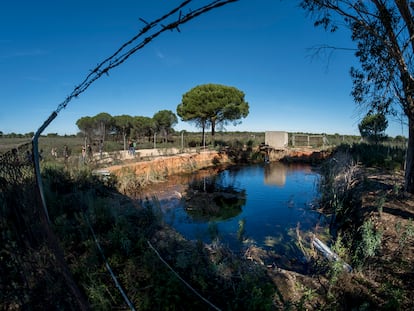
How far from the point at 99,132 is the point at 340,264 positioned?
25.3 meters

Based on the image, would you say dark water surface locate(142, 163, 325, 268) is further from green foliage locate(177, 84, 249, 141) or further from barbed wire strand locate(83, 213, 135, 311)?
green foliage locate(177, 84, 249, 141)

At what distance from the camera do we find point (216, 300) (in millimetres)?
2525

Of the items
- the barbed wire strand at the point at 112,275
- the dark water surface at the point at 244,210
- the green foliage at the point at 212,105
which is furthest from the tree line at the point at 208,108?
the barbed wire strand at the point at 112,275

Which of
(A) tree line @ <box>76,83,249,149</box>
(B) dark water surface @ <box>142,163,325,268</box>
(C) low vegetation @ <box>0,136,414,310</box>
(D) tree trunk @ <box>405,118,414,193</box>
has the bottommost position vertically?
(B) dark water surface @ <box>142,163,325,268</box>

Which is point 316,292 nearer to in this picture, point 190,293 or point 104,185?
point 190,293

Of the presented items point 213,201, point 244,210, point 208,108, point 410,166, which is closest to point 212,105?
point 208,108

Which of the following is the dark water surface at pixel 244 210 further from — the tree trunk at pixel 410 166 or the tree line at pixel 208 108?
the tree line at pixel 208 108

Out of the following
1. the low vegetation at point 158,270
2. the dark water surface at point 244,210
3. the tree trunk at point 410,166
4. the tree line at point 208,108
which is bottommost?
the dark water surface at point 244,210

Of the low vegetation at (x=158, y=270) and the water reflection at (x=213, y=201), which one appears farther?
the water reflection at (x=213, y=201)

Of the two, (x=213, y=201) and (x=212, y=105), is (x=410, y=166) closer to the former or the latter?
(x=213, y=201)

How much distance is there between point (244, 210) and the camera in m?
7.82

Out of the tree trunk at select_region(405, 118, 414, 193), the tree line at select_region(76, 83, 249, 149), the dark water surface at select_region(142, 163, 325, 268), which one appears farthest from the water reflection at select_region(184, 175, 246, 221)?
the tree line at select_region(76, 83, 249, 149)

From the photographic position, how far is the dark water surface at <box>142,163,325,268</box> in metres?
5.33

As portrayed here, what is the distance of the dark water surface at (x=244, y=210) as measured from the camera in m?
5.33
